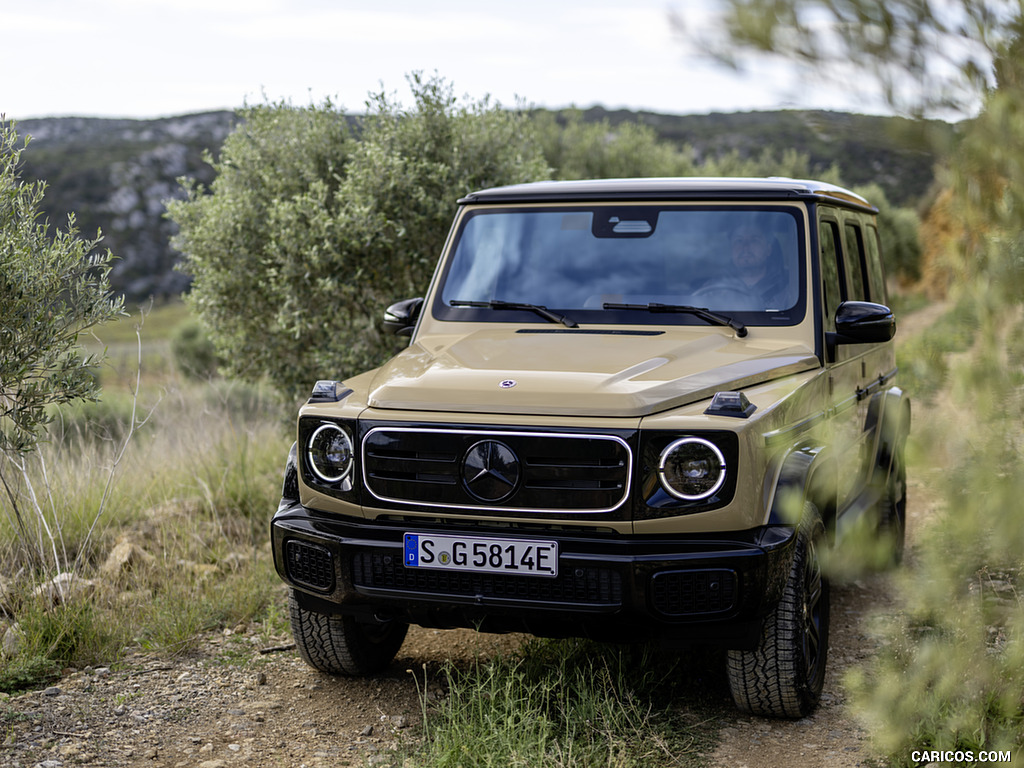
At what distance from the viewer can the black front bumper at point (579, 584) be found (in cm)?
324

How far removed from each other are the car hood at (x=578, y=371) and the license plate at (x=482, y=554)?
46 cm

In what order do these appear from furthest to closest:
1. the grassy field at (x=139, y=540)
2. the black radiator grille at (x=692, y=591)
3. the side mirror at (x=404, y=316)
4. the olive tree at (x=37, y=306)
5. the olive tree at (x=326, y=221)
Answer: the olive tree at (x=326, y=221), the side mirror at (x=404, y=316), the grassy field at (x=139, y=540), the olive tree at (x=37, y=306), the black radiator grille at (x=692, y=591)

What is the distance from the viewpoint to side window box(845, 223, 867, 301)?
4.88m

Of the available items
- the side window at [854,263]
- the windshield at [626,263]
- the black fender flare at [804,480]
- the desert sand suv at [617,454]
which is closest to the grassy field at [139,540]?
the desert sand suv at [617,454]

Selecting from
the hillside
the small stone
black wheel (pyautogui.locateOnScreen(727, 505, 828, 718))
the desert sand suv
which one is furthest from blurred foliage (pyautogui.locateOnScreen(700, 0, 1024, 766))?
the hillside

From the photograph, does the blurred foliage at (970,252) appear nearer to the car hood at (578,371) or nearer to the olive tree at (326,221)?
the car hood at (578,371)

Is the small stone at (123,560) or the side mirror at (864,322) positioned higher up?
the side mirror at (864,322)

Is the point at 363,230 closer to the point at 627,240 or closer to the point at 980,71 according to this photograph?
the point at 627,240

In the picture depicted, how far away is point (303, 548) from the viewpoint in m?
3.68

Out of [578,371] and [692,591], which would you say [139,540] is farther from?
[692,591]

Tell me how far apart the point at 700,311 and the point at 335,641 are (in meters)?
2.09

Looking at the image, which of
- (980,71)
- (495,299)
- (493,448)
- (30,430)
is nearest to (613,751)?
(493,448)

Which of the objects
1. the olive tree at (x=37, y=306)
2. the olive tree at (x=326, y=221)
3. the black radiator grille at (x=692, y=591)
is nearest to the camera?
the black radiator grille at (x=692, y=591)

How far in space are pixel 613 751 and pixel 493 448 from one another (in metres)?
1.17
